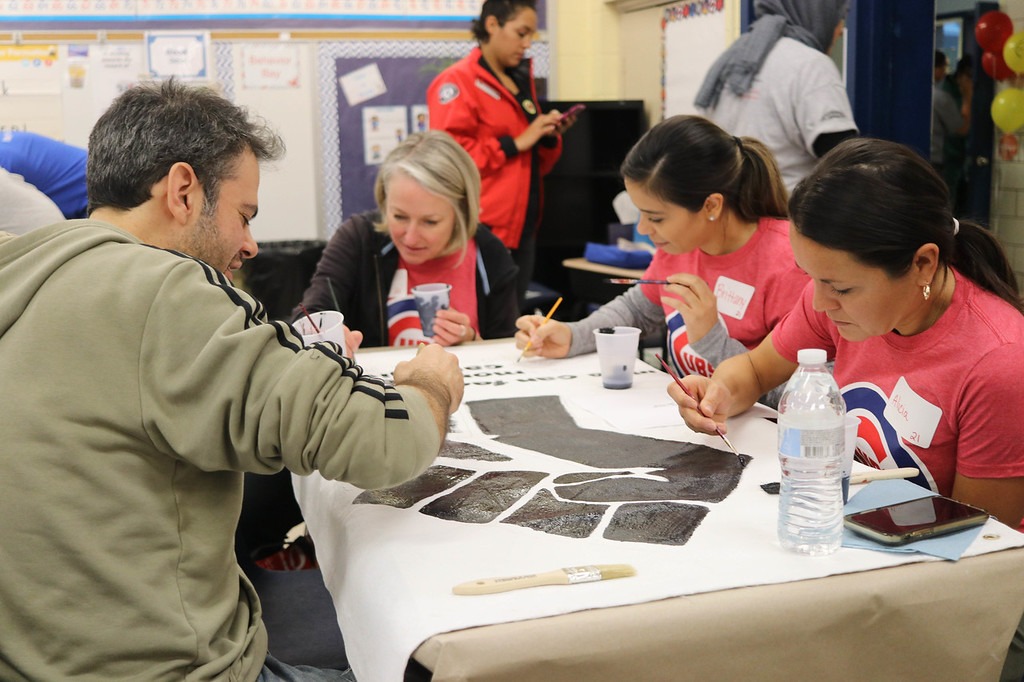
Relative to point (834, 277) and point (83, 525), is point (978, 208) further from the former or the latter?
point (83, 525)

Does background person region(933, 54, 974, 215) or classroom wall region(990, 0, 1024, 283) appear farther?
background person region(933, 54, 974, 215)

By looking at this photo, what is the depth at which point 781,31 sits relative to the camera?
3707 millimetres

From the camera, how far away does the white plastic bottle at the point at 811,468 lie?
120 centimetres

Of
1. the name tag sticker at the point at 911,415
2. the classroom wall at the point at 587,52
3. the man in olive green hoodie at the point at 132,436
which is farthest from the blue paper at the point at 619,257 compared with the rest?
the man in olive green hoodie at the point at 132,436

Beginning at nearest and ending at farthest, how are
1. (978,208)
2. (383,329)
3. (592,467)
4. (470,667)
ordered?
(470,667)
(592,467)
(383,329)
(978,208)

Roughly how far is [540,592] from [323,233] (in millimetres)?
4581

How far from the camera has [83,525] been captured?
44.1 inches

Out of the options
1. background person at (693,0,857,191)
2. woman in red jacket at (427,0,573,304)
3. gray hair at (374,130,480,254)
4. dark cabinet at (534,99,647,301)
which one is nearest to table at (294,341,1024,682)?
gray hair at (374,130,480,254)

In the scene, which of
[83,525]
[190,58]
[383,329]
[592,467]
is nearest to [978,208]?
[383,329]

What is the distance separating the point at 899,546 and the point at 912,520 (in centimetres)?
7

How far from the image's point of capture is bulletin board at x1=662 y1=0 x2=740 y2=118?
4969 mm

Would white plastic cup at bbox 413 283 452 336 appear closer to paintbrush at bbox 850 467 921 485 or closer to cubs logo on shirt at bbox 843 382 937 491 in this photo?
cubs logo on shirt at bbox 843 382 937 491

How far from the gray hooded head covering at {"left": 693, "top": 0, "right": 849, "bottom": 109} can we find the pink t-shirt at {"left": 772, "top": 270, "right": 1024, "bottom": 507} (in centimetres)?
221

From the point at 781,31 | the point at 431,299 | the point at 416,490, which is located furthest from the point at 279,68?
the point at 416,490
